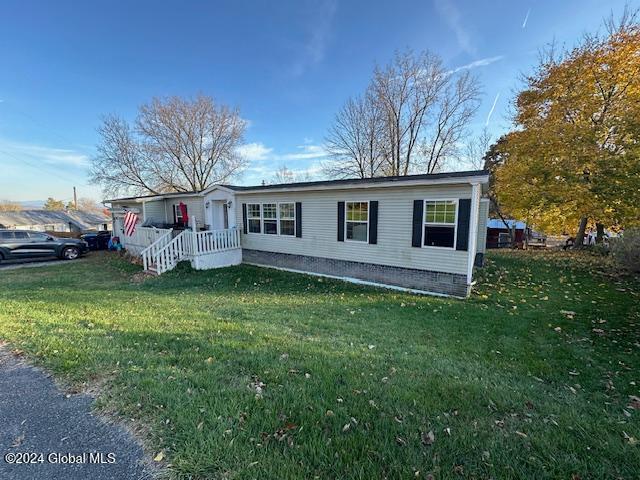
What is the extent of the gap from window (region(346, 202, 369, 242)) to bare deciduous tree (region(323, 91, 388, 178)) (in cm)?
1407

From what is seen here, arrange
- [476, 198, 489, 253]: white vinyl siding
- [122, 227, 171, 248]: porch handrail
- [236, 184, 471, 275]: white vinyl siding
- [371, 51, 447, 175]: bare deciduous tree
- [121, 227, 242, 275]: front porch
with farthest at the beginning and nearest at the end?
1. [371, 51, 447, 175]: bare deciduous tree
2. [122, 227, 171, 248]: porch handrail
3. [476, 198, 489, 253]: white vinyl siding
4. [121, 227, 242, 275]: front porch
5. [236, 184, 471, 275]: white vinyl siding

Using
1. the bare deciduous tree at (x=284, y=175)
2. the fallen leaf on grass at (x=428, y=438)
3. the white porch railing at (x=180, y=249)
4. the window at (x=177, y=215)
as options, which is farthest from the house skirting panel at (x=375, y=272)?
the bare deciduous tree at (x=284, y=175)

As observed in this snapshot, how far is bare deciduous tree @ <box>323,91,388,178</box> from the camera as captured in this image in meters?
21.3

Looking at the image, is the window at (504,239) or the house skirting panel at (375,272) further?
the window at (504,239)

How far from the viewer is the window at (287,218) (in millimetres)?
10626

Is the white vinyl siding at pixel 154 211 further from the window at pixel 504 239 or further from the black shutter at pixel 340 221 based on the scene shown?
the window at pixel 504 239

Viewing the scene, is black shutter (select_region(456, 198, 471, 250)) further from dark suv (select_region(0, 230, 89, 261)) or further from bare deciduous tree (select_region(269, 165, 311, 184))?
bare deciduous tree (select_region(269, 165, 311, 184))

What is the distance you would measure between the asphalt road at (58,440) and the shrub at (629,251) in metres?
13.2

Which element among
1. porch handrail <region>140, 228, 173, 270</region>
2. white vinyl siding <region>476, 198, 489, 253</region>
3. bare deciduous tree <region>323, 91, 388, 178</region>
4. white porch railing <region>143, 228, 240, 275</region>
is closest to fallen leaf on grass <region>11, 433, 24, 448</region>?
white porch railing <region>143, 228, 240, 275</region>

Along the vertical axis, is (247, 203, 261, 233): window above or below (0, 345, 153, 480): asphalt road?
above

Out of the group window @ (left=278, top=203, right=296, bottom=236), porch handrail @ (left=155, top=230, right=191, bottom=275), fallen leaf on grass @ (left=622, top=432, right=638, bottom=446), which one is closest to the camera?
fallen leaf on grass @ (left=622, top=432, right=638, bottom=446)

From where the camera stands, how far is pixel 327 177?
2373 cm

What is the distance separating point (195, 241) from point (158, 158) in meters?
17.0

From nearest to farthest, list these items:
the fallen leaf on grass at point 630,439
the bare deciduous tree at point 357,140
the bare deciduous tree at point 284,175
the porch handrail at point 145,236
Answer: the fallen leaf on grass at point 630,439 < the porch handrail at point 145,236 < the bare deciduous tree at point 357,140 < the bare deciduous tree at point 284,175
